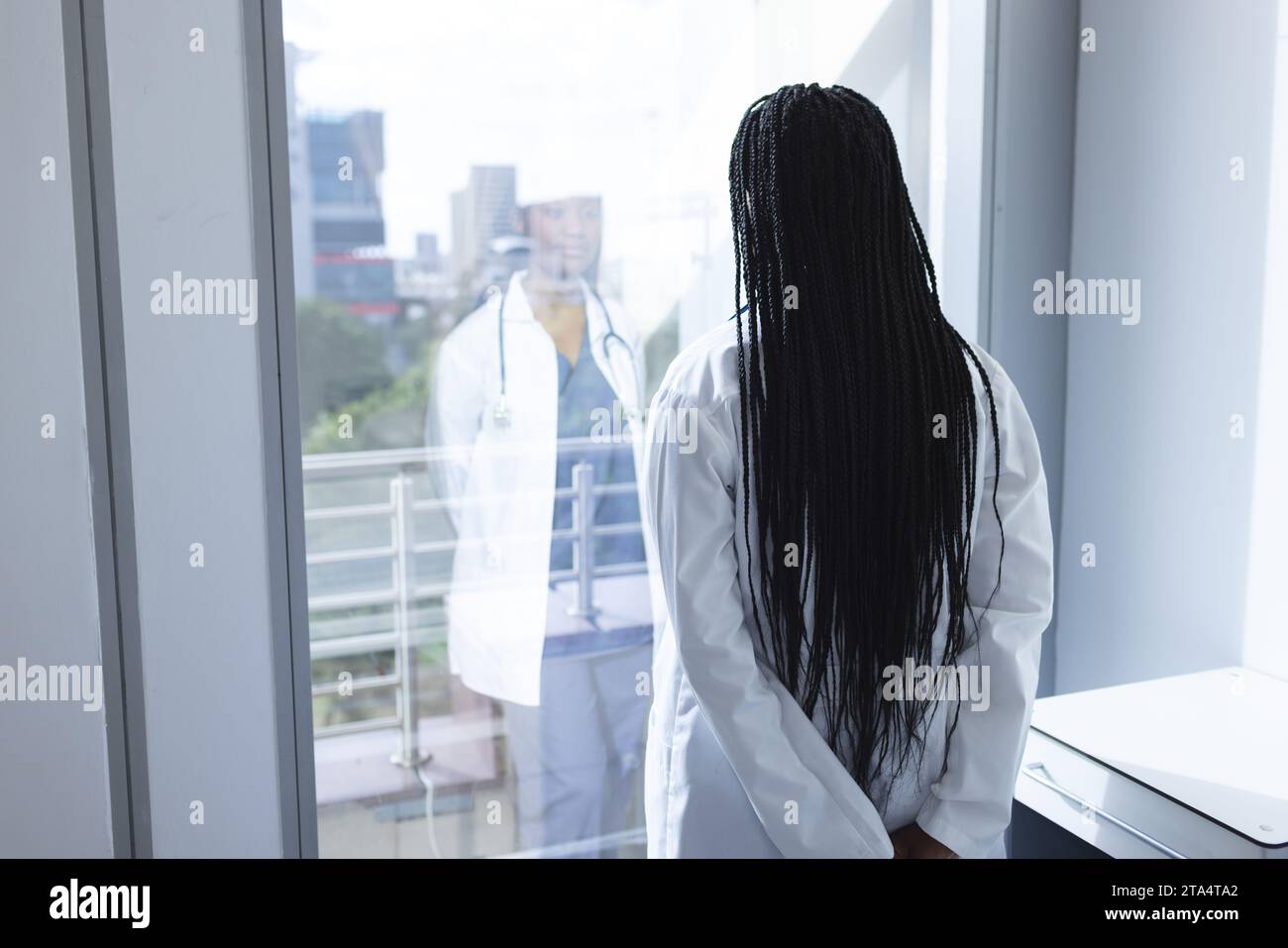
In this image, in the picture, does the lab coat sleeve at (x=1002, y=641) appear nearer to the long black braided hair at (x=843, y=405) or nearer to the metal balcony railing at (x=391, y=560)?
the long black braided hair at (x=843, y=405)

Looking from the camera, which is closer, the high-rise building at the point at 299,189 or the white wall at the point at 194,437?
the white wall at the point at 194,437

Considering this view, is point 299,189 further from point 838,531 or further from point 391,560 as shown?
point 838,531

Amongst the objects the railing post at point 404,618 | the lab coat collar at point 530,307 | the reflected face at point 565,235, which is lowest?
the railing post at point 404,618

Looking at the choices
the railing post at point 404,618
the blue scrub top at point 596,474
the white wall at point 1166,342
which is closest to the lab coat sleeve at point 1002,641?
the white wall at point 1166,342

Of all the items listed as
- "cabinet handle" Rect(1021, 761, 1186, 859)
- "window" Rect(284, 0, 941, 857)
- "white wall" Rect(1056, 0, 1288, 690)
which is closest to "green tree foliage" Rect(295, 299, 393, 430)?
"window" Rect(284, 0, 941, 857)

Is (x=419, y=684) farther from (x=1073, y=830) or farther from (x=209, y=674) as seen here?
(x=1073, y=830)

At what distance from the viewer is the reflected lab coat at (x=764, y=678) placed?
100 centimetres

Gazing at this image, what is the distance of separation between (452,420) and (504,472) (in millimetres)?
119

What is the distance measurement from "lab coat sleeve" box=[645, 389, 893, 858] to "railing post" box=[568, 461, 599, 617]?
2.12 feet

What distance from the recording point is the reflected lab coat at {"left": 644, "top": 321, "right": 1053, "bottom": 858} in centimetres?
100

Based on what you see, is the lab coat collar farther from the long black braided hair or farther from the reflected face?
the long black braided hair

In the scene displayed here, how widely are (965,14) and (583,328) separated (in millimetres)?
828

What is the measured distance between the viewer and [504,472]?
5.36ft

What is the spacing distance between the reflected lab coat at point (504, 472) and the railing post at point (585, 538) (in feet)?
0.16
